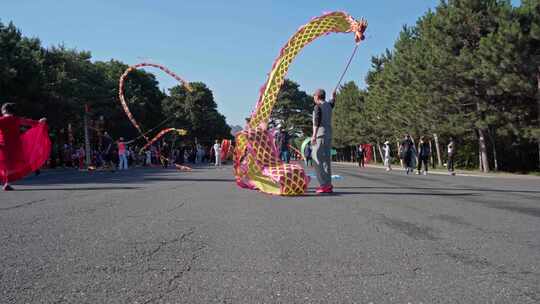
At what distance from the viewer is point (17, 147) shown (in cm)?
1316

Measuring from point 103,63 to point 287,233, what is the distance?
67149mm

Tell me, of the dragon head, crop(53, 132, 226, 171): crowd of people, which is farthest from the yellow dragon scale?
crop(53, 132, 226, 171): crowd of people

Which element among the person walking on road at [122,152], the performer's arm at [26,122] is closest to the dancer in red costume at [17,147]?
the performer's arm at [26,122]

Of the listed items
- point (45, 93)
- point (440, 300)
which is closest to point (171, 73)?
point (45, 93)

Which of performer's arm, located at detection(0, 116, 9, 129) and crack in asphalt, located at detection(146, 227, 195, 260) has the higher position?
performer's arm, located at detection(0, 116, 9, 129)

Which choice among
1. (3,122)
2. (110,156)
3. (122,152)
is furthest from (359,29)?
(110,156)

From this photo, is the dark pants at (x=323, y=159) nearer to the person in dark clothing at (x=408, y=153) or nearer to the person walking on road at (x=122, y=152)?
the person in dark clothing at (x=408, y=153)

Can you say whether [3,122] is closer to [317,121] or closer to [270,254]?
[317,121]

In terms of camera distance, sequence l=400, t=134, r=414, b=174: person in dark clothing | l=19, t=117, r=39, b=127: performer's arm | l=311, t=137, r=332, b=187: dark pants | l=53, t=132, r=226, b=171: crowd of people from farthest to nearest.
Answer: l=53, t=132, r=226, b=171: crowd of people
l=400, t=134, r=414, b=174: person in dark clothing
l=19, t=117, r=39, b=127: performer's arm
l=311, t=137, r=332, b=187: dark pants

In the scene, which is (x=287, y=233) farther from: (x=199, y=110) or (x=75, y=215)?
(x=199, y=110)

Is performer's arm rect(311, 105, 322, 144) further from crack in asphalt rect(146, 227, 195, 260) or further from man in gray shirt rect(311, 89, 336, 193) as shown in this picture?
crack in asphalt rect(146, 227, 195, 260)

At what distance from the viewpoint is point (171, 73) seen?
31656 mm

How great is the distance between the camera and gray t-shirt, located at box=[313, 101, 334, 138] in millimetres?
10820

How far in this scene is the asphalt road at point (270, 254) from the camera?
3.46 meters
